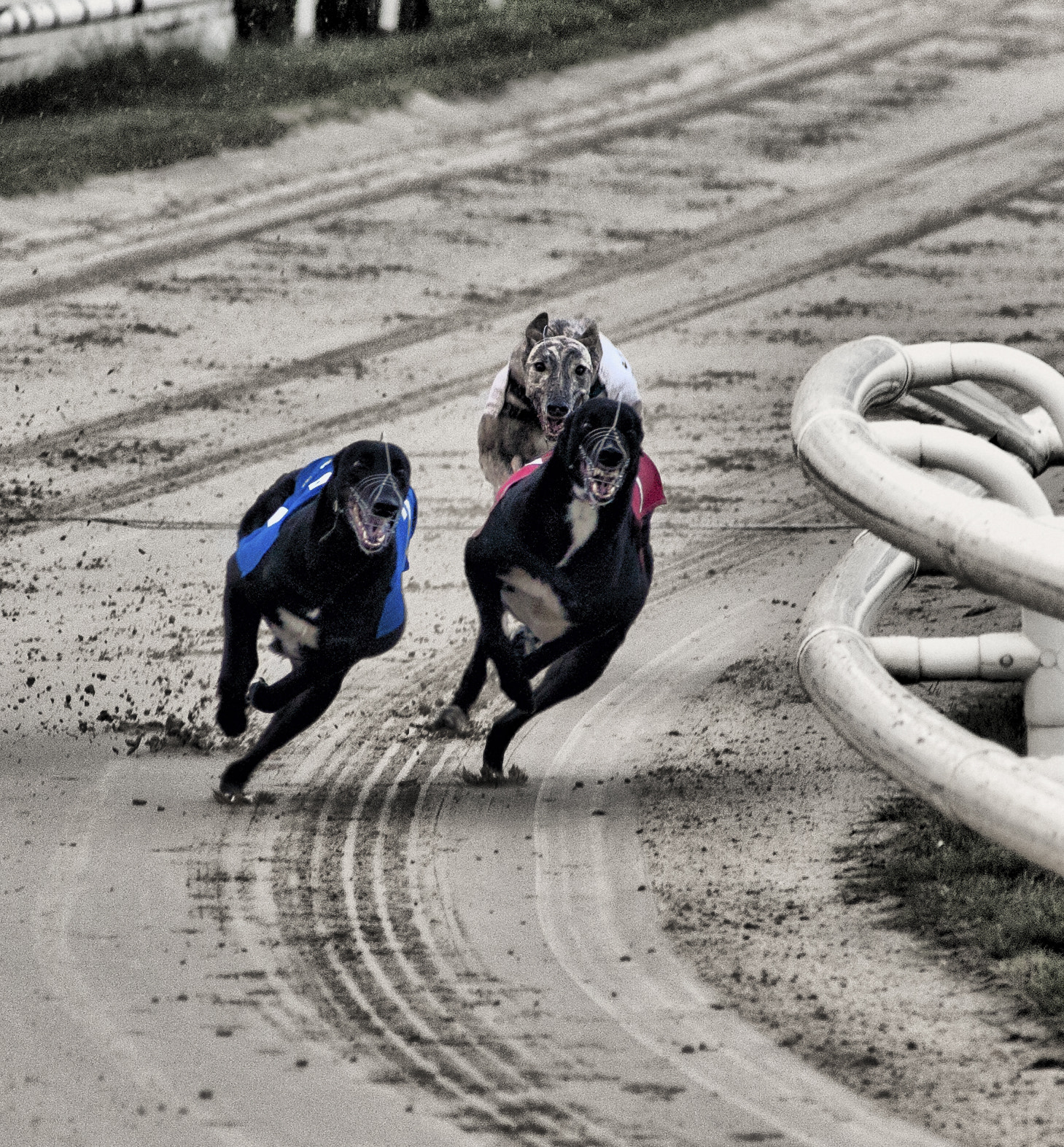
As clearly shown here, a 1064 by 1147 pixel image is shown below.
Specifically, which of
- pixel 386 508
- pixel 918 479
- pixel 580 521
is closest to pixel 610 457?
pixel 580 521

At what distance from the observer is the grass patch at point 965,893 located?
5.43 m

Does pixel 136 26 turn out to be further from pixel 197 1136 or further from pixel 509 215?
pixel 197 1136

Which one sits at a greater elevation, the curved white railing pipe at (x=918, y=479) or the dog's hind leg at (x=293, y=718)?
the curved white railing pipe at (x=918, y=479)

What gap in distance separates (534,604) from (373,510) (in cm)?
73

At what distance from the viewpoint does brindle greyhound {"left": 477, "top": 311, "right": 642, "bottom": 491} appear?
20.7 feet

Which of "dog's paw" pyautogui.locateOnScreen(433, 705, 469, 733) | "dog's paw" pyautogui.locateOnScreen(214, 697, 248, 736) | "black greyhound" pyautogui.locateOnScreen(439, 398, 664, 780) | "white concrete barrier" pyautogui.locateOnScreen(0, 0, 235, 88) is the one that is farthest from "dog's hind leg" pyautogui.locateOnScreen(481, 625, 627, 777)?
"white concrete barrier" pyautogui.locateOnScreen(0, 0, 235, 88)

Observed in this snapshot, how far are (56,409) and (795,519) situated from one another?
12.3 feet

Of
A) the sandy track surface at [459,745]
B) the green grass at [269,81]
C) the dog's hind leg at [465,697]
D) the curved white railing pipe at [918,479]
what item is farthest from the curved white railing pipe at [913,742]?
the green grass at [269,81]

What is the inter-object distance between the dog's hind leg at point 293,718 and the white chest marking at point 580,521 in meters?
0.80

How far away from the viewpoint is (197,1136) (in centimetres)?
465

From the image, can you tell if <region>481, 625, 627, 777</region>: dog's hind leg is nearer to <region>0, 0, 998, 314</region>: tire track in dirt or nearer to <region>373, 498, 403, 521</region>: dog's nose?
<region>373, 498, 403, 521</region>: dog's nose

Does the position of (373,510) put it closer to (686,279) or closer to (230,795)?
(230,795)

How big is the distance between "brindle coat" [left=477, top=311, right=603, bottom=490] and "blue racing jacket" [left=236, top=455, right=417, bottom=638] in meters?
0.62

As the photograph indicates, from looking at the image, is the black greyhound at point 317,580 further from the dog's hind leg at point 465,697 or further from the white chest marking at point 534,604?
the dog's hind leg at point 465,697
